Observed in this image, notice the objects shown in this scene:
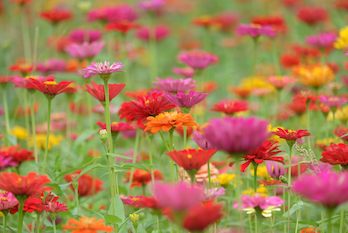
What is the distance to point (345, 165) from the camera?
3.21ft

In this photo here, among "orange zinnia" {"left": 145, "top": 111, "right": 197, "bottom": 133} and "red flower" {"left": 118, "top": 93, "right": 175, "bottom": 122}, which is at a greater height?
"red flower" {"left": 118, "top": 93, "right": 175, "bottom": 122}

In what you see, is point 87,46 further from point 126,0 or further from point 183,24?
point 126,0

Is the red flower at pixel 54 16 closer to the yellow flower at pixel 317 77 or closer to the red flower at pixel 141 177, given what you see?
the red flower at pixel 141 177

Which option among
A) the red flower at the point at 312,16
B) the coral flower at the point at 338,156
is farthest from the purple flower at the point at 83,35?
the coral flower at the point at 338,156

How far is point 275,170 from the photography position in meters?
1.22

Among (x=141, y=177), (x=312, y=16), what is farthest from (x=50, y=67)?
(x=312, y=16)

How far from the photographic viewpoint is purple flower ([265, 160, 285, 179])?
48.1 inches

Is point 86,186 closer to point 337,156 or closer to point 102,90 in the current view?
point 102,90

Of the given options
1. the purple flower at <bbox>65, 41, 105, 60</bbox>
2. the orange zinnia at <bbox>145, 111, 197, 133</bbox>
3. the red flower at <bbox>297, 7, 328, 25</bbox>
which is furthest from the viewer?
the red flower at <bbox>297, 7, 328, 25</bbox>

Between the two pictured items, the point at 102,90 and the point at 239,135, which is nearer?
the point at 239,135

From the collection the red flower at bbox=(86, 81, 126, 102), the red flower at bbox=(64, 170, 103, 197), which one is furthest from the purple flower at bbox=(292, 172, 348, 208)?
the red flower at bbox=(64, 170, 103, 197)

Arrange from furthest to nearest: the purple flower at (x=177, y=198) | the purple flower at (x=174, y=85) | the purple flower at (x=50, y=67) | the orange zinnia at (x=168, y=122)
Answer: the purple flower at (x=50, y=67)
the purple flower at (x=174, y=85)
the orange zinnia at (x=168, y=122)
the purple flower at (x=177, y=198)

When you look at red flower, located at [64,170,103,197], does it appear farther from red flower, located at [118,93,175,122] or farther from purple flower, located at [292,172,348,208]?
purple flower, located at [292,172,348,208]

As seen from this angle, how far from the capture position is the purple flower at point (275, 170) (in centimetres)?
122
